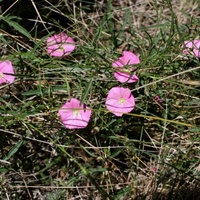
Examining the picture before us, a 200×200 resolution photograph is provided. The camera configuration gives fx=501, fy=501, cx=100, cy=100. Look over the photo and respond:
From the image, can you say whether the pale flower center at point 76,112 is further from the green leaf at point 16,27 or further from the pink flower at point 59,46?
the green leaf at point 16,27

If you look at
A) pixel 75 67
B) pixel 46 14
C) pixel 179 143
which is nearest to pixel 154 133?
pixel 179 143

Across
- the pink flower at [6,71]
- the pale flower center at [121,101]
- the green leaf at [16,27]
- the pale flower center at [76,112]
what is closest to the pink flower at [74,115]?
the pale flower center at [76,112]

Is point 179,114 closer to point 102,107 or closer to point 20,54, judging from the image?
point 102,107

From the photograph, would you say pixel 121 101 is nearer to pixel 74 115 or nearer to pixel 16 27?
pixel 74 115

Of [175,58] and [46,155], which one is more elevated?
[175,58]

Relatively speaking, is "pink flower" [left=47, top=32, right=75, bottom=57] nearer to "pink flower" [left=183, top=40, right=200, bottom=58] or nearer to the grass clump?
the grass clump

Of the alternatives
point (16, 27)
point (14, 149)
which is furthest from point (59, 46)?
point (14, 149)

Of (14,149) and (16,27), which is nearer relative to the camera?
(14,149)
